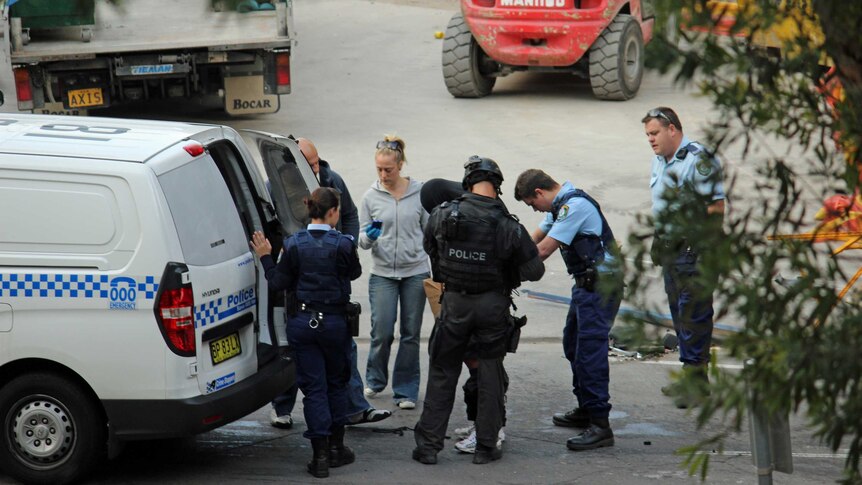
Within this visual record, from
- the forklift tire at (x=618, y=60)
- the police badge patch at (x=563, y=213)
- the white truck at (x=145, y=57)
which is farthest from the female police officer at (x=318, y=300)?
the forklift tire at (x=618, y=60)

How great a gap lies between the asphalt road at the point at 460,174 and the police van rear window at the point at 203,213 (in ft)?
4.20

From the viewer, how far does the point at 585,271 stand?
23.5 ft

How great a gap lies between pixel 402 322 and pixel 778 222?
4684 mm

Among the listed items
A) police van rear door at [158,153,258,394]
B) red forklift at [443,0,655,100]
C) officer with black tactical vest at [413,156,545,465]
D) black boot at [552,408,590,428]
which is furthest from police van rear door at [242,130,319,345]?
red forklift at [443,0,655,100]

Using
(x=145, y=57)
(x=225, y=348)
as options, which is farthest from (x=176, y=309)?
(x=145, y=57)

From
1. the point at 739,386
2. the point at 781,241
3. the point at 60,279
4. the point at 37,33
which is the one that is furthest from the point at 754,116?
the point at 37,33

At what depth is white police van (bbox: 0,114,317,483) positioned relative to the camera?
604cm

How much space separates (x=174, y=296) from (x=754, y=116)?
3531 mm

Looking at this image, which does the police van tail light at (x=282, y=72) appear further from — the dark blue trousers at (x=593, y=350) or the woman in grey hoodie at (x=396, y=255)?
the dark blue trousers at (x=593, y=350)

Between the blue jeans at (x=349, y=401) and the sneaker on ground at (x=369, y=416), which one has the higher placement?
the blue jeans at (x=349, y=401)

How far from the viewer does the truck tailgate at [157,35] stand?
1374 centimetres

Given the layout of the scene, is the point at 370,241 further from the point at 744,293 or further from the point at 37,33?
the point at 37,33

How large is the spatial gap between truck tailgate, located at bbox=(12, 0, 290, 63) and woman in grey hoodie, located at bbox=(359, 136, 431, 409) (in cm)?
656

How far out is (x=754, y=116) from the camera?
128 inches
